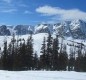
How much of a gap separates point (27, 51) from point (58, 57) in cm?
1206

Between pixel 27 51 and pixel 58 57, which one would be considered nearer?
pixel 27 51

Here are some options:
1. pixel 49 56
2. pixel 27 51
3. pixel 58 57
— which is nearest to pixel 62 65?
pixel 58 57

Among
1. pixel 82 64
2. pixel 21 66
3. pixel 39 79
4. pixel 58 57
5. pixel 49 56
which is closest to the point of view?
pixel 39 79

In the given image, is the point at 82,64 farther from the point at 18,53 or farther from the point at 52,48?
the point at 18,53

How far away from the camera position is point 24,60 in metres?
74.1

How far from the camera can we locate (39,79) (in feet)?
68.8

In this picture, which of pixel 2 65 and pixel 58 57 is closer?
pixel 2 65

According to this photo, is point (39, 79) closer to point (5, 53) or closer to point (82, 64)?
point (5, 53)

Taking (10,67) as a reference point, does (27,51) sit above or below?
above

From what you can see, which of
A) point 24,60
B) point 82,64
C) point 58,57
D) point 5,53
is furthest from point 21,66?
point 82,64

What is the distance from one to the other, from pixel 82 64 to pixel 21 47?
110ft

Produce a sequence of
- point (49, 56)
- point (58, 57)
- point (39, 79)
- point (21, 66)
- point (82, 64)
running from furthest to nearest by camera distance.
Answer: point (82, 64), point (58, 57), point (49, 56), point (21, 66), point (39, 79)

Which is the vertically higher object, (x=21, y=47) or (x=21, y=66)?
(x=21, y=47)

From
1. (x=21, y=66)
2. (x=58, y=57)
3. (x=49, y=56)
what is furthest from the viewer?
(x=58, y=57)
